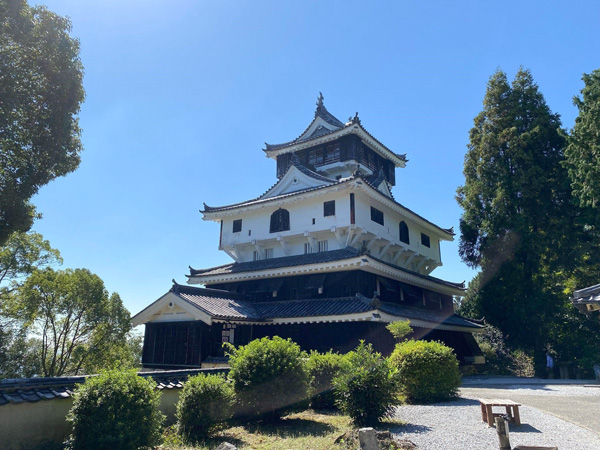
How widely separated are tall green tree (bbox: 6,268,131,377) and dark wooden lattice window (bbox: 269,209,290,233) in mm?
18899

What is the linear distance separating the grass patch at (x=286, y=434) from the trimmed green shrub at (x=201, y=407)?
311 mm

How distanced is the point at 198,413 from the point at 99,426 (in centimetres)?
261

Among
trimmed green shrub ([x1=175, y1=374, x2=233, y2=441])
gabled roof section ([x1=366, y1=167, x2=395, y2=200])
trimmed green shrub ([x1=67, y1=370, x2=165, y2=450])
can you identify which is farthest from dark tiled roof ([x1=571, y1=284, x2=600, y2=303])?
gabled roof section ([x1=366, y1=167, x2=395, y2=200])

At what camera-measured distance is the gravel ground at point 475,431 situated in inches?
317

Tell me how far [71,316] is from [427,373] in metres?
32.5

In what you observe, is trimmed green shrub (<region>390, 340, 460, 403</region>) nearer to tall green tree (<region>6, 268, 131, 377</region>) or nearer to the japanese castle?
the japanese castle

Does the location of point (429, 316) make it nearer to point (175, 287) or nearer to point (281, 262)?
point (281, 262)

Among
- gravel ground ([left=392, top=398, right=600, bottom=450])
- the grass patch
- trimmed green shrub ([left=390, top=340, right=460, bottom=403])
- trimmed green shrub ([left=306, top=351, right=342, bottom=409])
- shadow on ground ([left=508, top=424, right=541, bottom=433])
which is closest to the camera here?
gravel ground ([left=392, top=398, right=600, bottom=450])

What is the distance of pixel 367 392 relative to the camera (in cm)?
1002

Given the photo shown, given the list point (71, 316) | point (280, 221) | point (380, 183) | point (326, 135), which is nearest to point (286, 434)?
point (280, 221)

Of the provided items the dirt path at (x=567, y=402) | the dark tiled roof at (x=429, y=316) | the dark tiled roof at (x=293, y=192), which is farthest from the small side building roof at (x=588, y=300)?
the dark tiled roof at (x=293, y=192)

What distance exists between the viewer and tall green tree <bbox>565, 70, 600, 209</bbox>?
72.8ft

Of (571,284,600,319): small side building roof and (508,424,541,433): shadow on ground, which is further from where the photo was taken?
(508,424,541,433): shadow on ground

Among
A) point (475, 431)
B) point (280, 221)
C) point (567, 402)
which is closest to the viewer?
point (475, 431)
